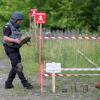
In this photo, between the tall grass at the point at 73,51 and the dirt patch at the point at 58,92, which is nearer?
the dirt patch at the point at 58,92

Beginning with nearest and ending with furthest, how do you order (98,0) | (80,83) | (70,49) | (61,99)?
(61,99)
(80,83)
(70,49)
(98,0)

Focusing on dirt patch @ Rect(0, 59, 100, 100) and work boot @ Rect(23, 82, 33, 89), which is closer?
dirt patch @ Rect(0, 59, 100, 100)

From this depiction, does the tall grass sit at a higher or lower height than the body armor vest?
lower

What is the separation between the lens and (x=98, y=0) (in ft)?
115

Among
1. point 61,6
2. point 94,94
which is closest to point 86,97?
Answer: point 94,94

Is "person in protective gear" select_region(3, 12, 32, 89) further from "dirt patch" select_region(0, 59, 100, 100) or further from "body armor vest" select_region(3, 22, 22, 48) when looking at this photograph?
"dirt patch" select_region(0, 59, 100, 100)

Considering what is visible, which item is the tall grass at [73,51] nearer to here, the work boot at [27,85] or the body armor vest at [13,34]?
the work boot at [27,85]

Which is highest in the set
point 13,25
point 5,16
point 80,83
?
point 13,25

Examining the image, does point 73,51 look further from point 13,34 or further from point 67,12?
point 67,12

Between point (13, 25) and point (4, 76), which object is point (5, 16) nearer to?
point (4, 76)

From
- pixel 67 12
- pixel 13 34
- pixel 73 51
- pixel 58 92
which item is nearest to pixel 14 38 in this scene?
pixel 13 34

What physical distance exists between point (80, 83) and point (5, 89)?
2.03m

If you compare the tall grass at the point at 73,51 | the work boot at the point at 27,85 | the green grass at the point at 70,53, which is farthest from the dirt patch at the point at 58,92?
the tall grass at the point at 73,51

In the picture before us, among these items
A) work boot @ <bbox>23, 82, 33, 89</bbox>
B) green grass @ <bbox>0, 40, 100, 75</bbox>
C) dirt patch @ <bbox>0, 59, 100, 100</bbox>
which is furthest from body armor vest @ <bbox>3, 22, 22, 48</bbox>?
green grass @ <bbox>0, 40, 100, 75</bbox>
